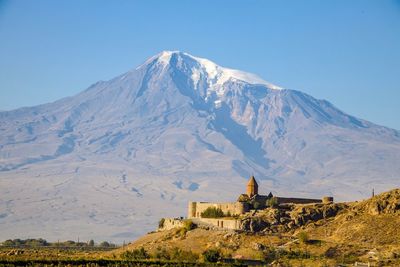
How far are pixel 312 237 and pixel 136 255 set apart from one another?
12.8m

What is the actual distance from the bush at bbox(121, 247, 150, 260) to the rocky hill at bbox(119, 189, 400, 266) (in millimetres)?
987

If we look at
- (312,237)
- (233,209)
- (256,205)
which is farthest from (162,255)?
(256,205)

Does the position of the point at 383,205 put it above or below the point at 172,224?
above

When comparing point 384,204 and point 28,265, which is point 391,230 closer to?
point 384,204

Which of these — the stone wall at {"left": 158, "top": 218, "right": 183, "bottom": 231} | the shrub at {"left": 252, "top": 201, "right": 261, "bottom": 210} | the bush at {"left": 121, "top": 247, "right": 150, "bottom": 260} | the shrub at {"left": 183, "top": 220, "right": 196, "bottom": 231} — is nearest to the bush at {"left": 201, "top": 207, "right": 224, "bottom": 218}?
the stone wall at {"left": 158, "top": 218, "right": 183, "bottom": 231}

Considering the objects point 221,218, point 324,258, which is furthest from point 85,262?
point 221,218

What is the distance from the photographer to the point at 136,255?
68.4m

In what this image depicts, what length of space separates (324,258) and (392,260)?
15.0ft

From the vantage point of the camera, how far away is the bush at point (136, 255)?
221 feet

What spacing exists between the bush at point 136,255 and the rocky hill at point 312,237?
987mm

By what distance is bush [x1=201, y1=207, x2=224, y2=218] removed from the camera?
82125 millimetres

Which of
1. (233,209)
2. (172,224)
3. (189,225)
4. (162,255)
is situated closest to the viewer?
(162,255)

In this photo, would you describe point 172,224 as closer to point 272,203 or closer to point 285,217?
point 272,203

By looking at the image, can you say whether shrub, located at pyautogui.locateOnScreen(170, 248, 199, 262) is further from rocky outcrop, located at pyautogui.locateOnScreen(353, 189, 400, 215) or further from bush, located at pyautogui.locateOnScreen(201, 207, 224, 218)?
rocky outcrop, located at pyautogui.locateOnScreen(353, 189, 400, 215)
